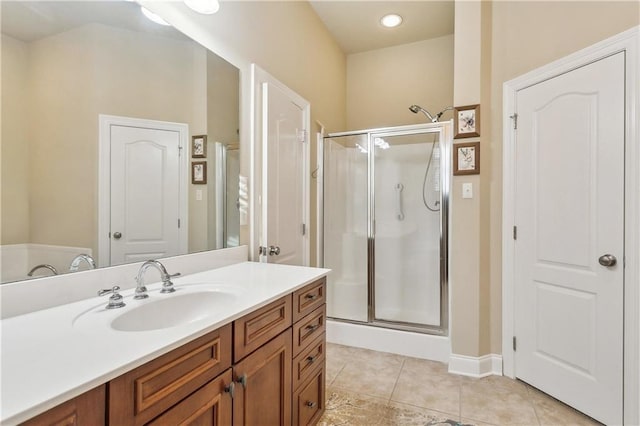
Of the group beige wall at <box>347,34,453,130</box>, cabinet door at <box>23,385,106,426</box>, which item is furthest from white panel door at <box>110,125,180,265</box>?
beige wall at <box>347,34,453,130</box>

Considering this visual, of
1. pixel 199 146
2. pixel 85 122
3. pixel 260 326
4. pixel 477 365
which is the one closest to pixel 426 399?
pixel 477 365

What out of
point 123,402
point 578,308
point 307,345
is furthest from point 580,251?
point 123,402

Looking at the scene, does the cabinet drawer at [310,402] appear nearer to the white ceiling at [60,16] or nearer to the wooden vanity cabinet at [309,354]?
the wooden vanity cabinet at [309,354]

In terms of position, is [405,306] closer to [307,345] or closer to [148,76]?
[307,345]

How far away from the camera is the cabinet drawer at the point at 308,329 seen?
1.41 metres

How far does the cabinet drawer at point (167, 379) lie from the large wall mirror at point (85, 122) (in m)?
0.60

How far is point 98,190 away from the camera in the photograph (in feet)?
3.93

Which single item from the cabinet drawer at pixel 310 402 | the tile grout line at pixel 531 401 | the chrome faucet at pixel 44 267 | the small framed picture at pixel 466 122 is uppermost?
the small framed picture at pixel 466 122

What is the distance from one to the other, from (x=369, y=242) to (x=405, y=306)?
0.67 metres

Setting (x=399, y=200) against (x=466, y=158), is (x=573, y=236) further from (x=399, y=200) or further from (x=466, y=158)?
(x=399, y=200)

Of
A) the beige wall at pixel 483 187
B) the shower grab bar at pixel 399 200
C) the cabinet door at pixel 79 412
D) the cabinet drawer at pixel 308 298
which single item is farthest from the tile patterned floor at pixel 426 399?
the cabinet door at pixel 79 412

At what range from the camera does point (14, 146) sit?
979 mm

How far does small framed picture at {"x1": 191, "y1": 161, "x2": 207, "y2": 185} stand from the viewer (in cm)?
160

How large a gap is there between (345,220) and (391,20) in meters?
1.99
